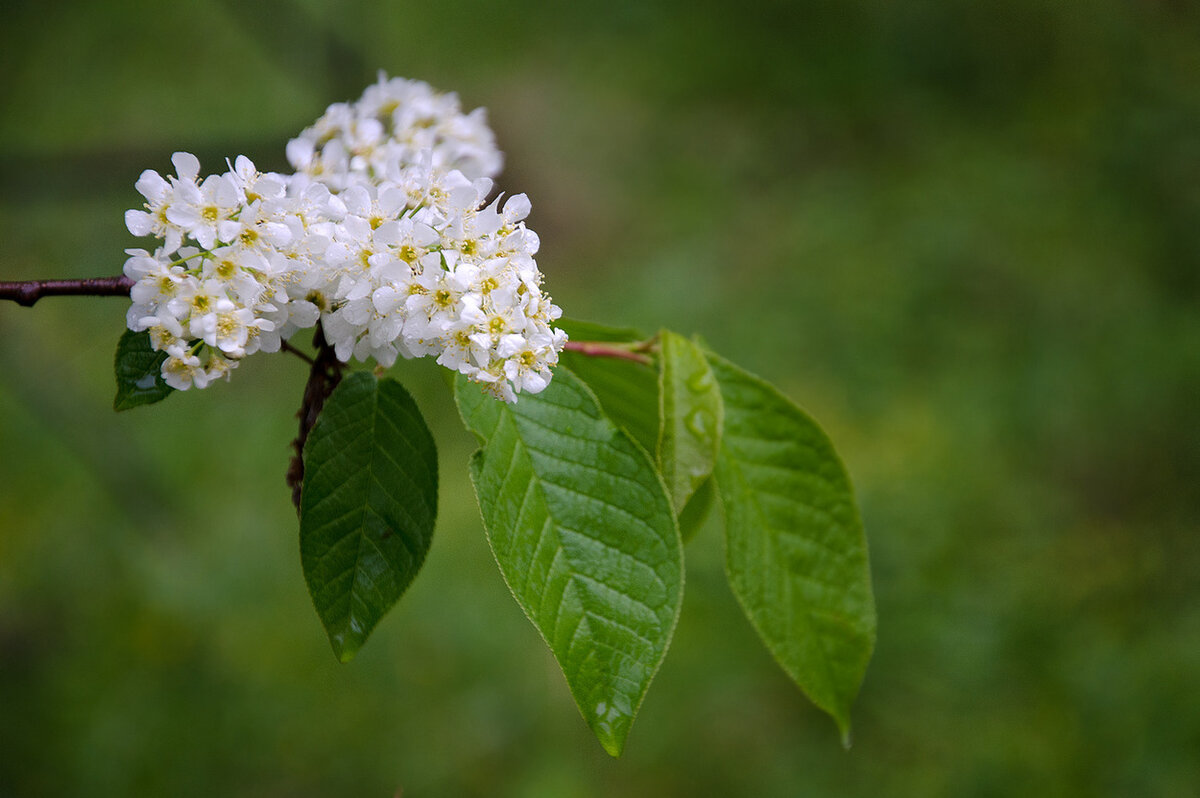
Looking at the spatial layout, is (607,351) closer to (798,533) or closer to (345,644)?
(798,533)

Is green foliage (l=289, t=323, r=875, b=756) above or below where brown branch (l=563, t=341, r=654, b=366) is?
below

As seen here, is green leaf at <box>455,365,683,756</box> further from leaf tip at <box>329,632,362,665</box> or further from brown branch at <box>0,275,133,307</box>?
brown branch at <box>0,275,133,307</box>

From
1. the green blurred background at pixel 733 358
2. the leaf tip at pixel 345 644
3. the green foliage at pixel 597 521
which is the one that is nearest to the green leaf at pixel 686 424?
the green foliage at pixel 597 521

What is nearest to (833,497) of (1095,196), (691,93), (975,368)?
(975,368)

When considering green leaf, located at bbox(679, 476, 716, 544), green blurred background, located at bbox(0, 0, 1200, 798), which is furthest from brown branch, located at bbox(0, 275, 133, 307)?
green blurred background, located at bbox(0, 0, 1200, 798)

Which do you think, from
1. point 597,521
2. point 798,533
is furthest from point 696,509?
point 597,521
